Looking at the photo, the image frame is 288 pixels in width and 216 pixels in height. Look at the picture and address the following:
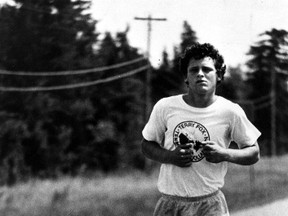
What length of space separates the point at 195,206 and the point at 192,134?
40 cm

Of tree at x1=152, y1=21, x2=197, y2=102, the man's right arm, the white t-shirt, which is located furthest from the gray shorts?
tree at x1=152, y1=21, x2=197, y2=102

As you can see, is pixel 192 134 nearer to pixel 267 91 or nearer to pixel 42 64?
pixel 42 64

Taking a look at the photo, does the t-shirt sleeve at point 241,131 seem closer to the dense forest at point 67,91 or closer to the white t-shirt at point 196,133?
the white t-shirt at point 196,133

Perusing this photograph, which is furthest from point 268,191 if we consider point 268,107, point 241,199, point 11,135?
point 268,107

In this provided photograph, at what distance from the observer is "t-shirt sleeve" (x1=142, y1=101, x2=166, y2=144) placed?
3.70 m

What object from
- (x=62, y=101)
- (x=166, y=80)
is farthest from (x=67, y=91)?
(x=166, y=80)

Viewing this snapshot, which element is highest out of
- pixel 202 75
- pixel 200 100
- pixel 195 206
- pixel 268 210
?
pixel 202 75

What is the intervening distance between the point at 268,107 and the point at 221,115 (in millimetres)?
47661

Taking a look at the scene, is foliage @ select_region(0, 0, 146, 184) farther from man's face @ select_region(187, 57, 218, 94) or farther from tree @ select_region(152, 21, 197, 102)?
man's face @ select_region(187, 57, 218, 94)

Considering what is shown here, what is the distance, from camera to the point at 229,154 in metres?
3.47

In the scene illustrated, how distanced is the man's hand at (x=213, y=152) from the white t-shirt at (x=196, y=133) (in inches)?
3.5

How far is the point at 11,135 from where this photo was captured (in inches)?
1198

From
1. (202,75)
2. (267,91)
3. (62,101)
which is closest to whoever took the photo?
(202,75)

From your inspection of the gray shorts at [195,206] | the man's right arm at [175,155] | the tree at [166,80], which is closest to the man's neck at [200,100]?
the man's right arm at [175,155]
